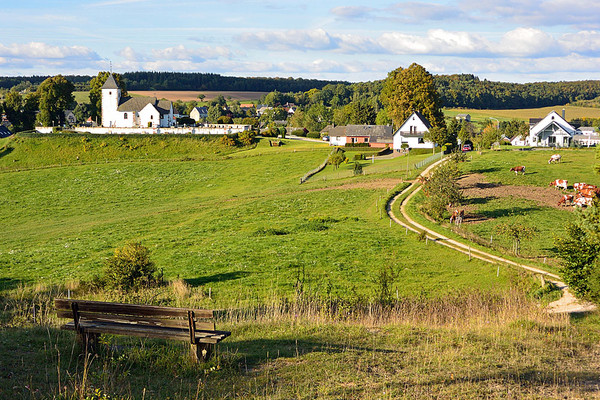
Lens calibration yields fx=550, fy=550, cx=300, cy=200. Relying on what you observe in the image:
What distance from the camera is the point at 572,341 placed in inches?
510

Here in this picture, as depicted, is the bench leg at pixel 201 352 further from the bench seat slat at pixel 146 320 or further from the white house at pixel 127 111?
the white house at pixel 127 111

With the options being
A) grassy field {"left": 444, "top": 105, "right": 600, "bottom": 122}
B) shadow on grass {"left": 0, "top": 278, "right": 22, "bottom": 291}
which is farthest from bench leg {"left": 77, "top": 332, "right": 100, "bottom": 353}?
grassy field {"left": 444, "top": 105, "right": 600, "bottom": 122}

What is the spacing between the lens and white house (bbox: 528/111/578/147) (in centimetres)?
8444

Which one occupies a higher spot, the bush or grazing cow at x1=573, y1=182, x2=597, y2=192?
grazing cow at x1=573, y1=182, x2=597, y2=192

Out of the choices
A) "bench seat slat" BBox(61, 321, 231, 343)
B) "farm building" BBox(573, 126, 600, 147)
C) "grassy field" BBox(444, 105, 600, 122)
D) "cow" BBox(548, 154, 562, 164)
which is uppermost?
"grassy field" BBox(444, 105, 600, 122)

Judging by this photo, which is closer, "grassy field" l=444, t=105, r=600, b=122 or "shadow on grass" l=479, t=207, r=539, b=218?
"shadow on grass" l=479, t=207, r=539, b=218

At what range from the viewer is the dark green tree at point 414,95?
288 ft

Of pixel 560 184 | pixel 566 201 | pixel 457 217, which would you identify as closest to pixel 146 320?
pixel 457 217

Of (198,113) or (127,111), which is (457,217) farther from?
(198,113)

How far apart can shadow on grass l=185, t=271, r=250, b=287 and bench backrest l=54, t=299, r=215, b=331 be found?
1238 cm

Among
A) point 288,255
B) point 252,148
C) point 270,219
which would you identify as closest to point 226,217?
point 270,219

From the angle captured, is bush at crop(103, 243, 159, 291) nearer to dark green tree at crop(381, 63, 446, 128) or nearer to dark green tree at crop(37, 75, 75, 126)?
dark green tree at crop(381, 63, 446, 128)

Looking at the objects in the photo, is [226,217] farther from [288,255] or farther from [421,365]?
[421,365]

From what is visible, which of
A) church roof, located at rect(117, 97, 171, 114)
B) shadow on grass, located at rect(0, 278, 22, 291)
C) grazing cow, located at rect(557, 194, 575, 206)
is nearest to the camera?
shadow on grass, located at rect(0, 278, 22, 291)
